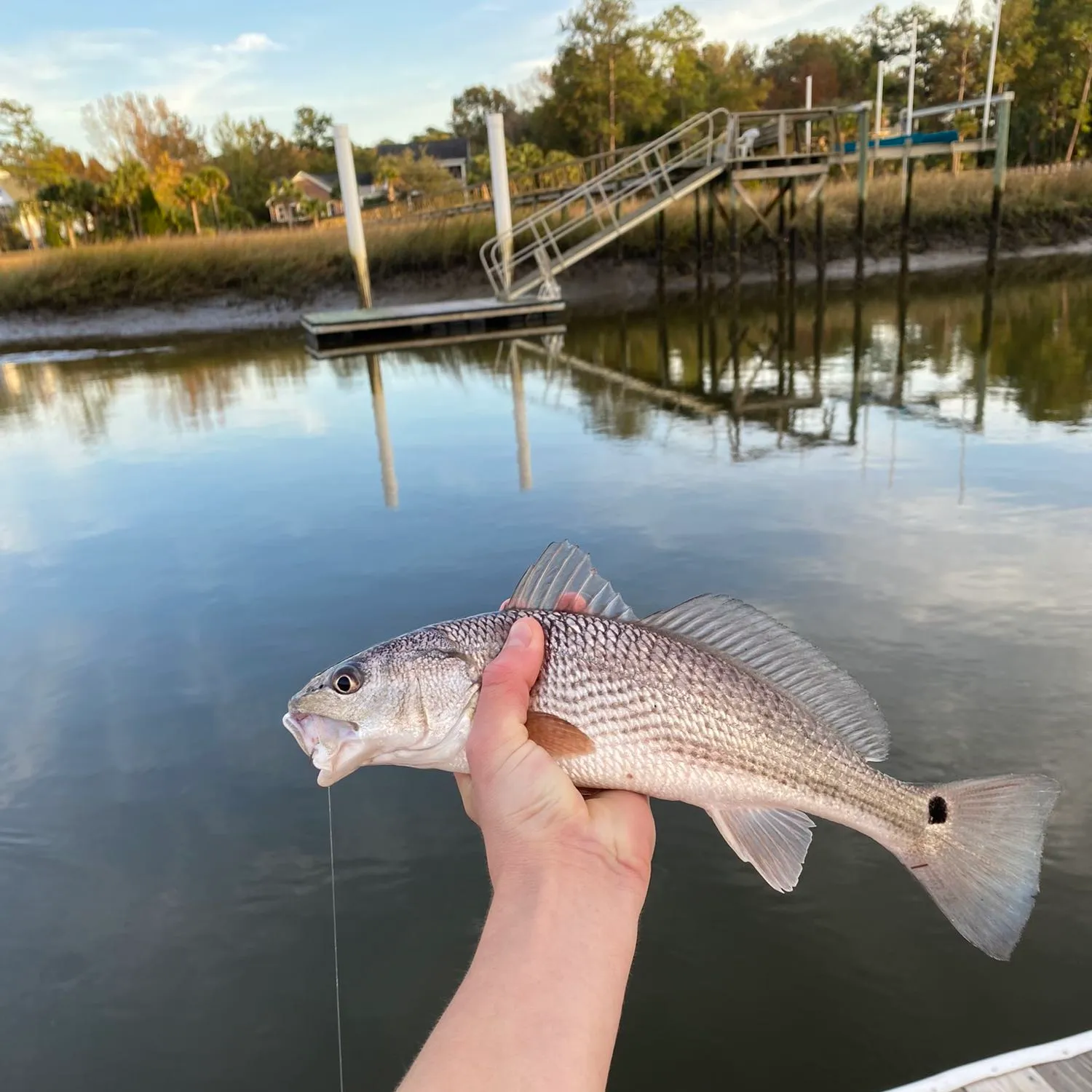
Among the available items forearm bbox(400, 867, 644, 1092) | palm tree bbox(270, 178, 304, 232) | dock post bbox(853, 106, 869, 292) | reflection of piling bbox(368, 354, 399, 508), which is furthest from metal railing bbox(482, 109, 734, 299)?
palm tree bbox(270, 178, 304, 232)

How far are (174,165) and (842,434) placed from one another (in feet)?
195

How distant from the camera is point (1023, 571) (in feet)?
20.8

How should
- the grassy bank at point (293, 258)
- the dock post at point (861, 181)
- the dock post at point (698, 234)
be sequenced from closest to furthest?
the dock post at point (861, 181) < the dock post at point (698, 234) < the grassy bank at point (293, 258)

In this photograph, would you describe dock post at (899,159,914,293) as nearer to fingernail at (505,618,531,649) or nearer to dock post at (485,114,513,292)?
dock post at (485,114,513,292)

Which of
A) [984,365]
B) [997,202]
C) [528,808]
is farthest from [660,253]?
[528,808]

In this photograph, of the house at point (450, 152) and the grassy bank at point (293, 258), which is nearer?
the grassy bank at point (293, 258)

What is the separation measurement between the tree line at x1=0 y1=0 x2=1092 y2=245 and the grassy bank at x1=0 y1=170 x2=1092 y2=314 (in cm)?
1129

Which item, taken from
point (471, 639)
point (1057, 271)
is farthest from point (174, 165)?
point (471, 639)

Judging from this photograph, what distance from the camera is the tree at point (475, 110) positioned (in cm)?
7981

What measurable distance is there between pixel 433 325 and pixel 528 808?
66.5 ft

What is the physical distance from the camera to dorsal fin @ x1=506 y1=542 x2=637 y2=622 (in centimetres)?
243

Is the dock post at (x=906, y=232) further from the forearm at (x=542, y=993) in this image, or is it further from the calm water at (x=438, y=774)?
the forearm at (x=542, y=993)

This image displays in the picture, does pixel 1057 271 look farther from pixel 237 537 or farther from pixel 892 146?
pixel 237 537

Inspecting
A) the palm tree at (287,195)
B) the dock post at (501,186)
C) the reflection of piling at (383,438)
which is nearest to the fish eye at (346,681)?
the reflection of piling at (383,438)
